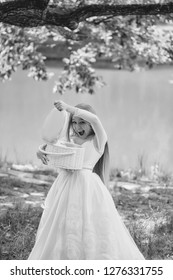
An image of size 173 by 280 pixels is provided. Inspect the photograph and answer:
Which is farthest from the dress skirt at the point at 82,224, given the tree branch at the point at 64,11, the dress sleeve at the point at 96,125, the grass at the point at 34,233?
the tree branch at the point at 64,11

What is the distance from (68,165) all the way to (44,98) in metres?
13.6

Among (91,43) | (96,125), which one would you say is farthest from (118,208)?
(91,43)

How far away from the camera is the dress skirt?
414 centimetres

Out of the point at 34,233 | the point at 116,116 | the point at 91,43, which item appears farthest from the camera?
the point at 116,116

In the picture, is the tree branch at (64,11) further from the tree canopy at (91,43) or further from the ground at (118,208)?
the ground at (118,208)

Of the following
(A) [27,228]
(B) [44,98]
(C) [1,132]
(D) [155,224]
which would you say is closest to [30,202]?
(A) [27,228]

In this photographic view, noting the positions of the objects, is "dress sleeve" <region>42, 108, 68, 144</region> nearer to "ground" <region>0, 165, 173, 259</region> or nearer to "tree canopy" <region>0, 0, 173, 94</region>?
"ground" <region>0, 165, 173, 259</region>

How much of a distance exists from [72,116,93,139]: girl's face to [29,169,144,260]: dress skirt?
290 mm

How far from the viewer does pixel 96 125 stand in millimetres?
4207

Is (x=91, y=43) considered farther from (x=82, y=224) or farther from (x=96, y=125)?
(x=82, y=224)

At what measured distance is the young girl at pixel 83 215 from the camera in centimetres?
414

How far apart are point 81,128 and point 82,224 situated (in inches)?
28.7

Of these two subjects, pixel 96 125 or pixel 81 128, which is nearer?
pixel 96 125

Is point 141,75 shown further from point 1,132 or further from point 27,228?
point 27,228
